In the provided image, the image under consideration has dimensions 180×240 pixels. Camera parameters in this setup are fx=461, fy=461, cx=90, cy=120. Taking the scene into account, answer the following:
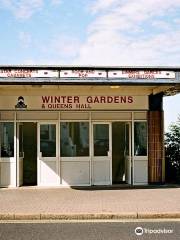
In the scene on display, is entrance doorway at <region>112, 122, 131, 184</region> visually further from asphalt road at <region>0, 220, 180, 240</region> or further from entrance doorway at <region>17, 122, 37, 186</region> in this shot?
asphalt road at <region>0, 220, 180, 240</region>

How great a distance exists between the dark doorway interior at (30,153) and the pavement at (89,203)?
1196mm

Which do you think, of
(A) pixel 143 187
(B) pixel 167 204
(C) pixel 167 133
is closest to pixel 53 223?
(B) pixel 167 204

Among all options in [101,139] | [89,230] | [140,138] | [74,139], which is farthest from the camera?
[140,138]

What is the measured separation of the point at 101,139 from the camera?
606 inches

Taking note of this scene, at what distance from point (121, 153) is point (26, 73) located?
4934 mm

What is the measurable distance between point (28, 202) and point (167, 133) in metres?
7.45

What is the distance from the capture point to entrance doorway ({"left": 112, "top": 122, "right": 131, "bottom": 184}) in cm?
1555

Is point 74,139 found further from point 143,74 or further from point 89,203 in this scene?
point 89,203

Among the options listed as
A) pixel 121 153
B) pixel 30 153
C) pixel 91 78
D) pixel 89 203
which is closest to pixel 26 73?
pixel 91 78

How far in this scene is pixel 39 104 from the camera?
15.0m

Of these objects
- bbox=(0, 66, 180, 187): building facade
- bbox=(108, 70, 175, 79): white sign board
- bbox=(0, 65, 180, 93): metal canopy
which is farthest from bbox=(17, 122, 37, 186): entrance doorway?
bbox=(108, 70, 175, 79): white sign board

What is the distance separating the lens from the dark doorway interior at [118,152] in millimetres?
15562

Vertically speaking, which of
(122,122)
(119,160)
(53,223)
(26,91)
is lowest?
(53,223)

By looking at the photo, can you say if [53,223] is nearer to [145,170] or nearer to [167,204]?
[167,204]
